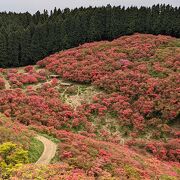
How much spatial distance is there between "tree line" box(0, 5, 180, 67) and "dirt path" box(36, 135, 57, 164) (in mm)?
37437

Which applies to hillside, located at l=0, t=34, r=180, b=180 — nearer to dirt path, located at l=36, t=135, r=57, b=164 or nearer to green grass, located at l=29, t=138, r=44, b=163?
dirt path, located at l=36, t=135, r=57, b=164

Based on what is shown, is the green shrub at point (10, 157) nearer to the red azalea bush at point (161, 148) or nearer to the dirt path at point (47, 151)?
the dirt path at point (47, 151)

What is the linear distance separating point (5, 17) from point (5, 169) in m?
65.9

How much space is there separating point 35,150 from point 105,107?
766 inches

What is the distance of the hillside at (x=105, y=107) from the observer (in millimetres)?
27047

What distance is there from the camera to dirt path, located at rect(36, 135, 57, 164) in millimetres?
26256

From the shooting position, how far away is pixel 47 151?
92.4ft

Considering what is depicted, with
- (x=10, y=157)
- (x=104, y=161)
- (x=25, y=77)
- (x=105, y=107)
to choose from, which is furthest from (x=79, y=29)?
(x=10, y=157)

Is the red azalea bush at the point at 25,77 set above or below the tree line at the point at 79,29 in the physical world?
below

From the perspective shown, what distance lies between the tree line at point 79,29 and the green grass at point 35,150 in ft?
127

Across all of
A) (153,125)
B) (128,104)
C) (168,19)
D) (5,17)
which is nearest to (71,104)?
(128,104)

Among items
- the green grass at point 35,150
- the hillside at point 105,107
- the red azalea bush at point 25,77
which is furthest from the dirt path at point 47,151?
the red azalea bush at point 25,77

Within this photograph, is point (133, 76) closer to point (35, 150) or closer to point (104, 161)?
point (104, 161)

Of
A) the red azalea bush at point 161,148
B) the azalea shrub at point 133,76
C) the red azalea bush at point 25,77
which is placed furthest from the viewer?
the red azalea bush at point 25,77
